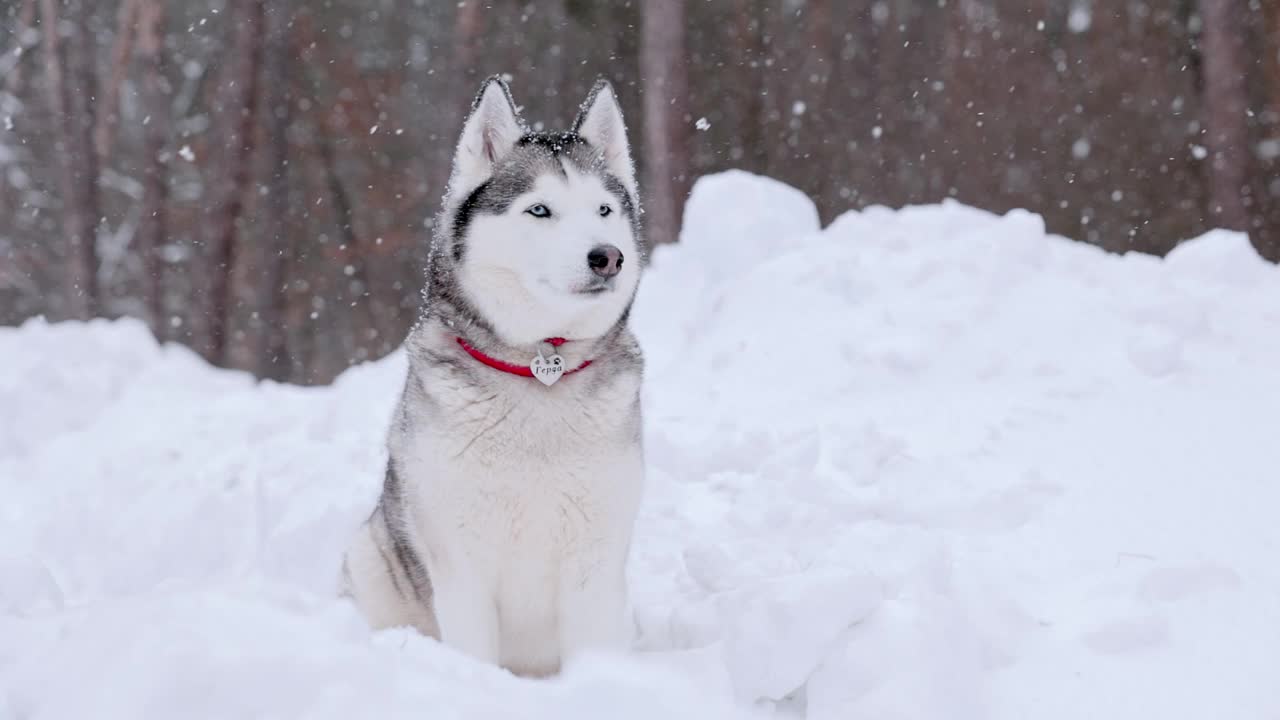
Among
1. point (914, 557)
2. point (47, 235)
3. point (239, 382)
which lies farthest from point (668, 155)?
point (47, 235)

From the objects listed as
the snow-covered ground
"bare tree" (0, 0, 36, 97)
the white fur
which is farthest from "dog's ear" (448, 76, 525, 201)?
"bare tree" (0, 0, 36, 97)

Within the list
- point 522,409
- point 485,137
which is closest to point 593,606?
point 522,409

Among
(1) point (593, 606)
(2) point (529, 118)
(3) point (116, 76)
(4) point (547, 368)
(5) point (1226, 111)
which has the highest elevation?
(3) point (116, 76)

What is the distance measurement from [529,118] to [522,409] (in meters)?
12.6

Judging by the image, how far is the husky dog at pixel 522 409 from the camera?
3359mm

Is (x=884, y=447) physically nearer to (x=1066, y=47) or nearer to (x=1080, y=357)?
(x=1080, y=357)

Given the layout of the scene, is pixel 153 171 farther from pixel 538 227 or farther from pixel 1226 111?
pixel 1226 111

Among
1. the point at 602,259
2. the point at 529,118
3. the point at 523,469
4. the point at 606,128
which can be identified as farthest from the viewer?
the point at 529,118

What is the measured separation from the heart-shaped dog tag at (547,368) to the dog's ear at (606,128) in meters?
0.73

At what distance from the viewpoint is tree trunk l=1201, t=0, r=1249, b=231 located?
9.72 m

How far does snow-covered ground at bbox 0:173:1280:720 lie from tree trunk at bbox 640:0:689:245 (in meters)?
1.76

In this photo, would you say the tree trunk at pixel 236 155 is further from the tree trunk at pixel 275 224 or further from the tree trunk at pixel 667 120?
the tree trunk at pixel 667 120

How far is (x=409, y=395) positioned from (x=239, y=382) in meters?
7.13

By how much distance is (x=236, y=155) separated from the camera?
1264 cm
